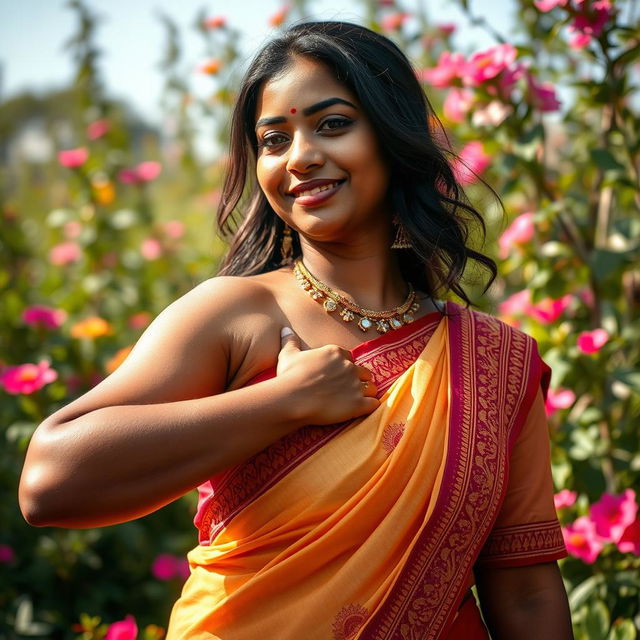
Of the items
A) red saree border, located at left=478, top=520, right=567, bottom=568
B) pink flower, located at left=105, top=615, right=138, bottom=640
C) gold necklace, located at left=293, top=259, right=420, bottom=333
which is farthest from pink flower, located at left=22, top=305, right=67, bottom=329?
red saree border, located at left=478, top=520, right=567, bottom=568

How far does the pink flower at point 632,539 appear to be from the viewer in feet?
7.57

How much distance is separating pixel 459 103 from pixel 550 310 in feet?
2.77

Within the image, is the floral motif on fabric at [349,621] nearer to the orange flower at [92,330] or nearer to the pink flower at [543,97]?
the pink flower at [543,97]

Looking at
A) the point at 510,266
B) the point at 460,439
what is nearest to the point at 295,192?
the point at 460,439

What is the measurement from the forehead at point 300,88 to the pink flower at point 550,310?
1.30 metres

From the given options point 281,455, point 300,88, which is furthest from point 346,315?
point 300,88

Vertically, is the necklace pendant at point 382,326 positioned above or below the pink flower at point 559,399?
above

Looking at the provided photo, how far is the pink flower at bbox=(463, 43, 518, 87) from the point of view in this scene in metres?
2.63

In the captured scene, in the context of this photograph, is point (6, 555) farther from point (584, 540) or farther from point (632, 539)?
point (632, 539)

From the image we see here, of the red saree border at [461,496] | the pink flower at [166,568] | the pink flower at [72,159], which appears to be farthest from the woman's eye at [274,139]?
the pink flower at [72,159]

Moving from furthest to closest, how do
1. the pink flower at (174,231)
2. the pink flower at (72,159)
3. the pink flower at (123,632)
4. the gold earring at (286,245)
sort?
the pink flower at (174,231) → the pink flower at (72,159) → the pink flower at (123,632) → the gold earring at (286,245)

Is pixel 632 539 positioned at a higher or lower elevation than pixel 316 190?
lower

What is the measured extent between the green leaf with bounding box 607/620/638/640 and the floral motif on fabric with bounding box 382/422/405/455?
115 centimetres

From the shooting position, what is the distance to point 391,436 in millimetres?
1565
